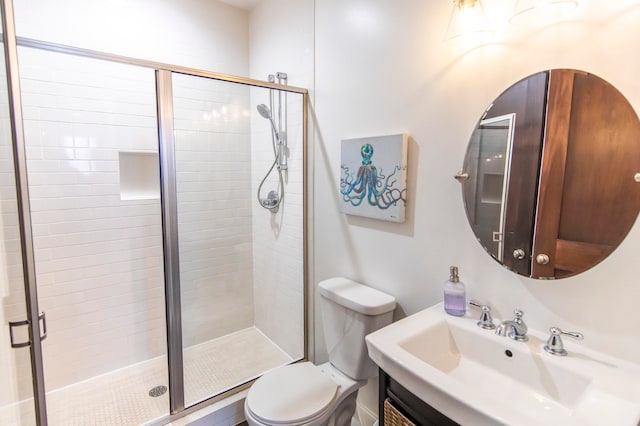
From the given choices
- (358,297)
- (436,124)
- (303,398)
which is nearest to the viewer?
(436,124)

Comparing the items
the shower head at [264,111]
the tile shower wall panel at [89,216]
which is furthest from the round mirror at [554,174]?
the tile shower wall panel at [89,216]

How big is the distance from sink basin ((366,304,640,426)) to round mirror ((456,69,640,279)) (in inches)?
10.3

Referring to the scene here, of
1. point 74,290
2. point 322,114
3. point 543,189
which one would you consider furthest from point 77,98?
point 543,189

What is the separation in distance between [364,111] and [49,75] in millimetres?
1864

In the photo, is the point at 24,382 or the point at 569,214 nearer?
the point at 569,214

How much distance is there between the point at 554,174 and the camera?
1062 mm

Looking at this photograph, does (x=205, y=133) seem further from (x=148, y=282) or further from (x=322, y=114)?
(x=148, y=282)

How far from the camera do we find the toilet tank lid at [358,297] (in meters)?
1.54

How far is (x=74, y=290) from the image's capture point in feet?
7.09

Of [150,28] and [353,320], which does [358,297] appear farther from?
[150,28]

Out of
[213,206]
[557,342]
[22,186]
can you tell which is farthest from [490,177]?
[213,206]

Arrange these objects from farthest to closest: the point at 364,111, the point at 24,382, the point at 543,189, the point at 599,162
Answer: the point at 364,111 → the point at 24,382 → the point at 543,189 → the point at 599,162

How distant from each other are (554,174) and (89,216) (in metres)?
2.50

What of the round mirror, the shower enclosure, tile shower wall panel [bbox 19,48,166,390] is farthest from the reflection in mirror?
tile shower wall panel [bbox 19,48,166,390]
